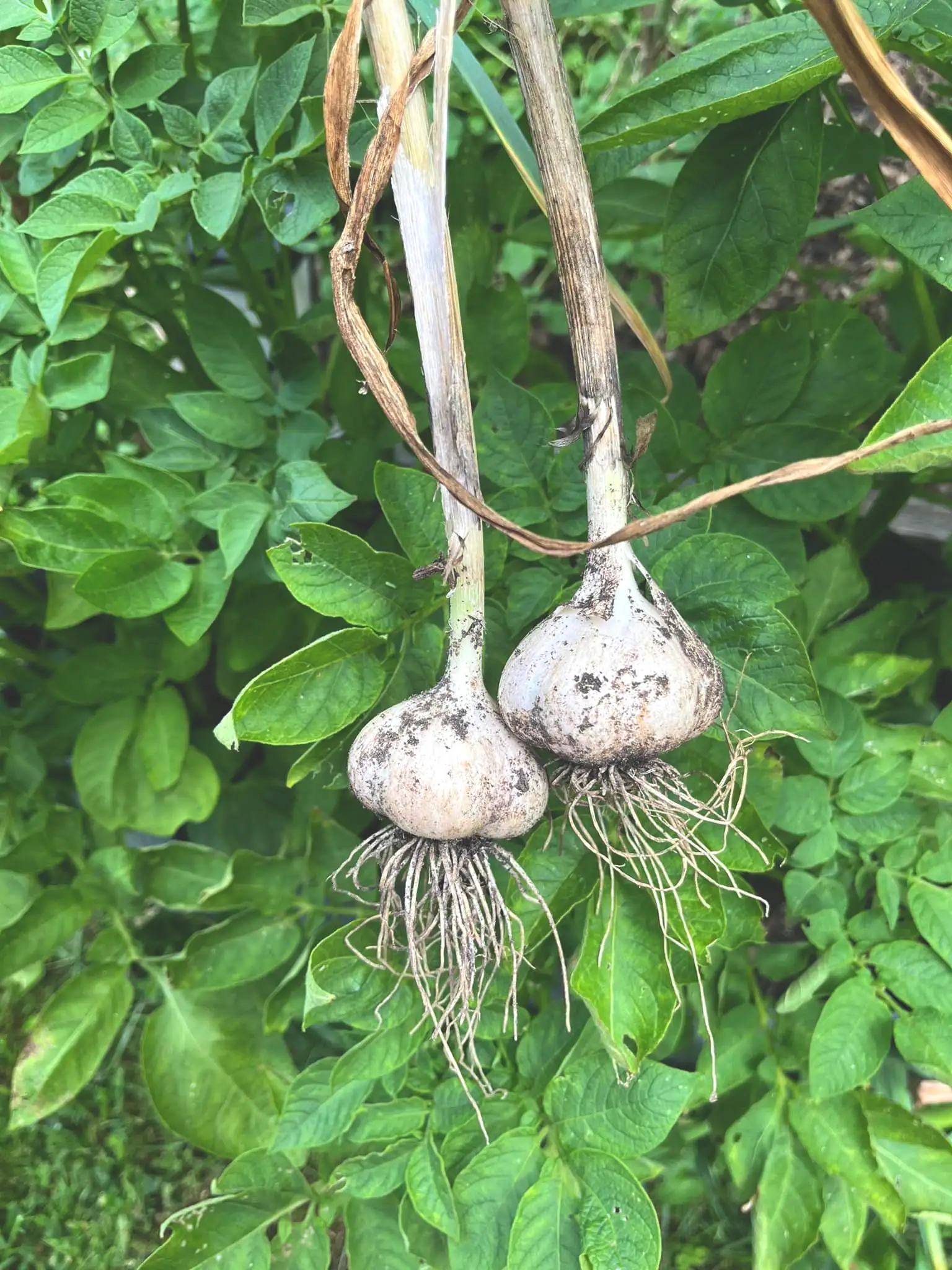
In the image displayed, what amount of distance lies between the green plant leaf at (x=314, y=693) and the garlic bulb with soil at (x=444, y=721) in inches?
0.8

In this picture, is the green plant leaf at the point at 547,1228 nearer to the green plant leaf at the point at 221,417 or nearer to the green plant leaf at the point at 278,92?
the green plant leaf at the point at 221,417

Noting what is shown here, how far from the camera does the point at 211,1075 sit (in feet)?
2.43

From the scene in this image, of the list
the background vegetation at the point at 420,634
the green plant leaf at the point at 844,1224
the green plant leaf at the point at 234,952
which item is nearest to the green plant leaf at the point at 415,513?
the background vegetation at the point at 420,634

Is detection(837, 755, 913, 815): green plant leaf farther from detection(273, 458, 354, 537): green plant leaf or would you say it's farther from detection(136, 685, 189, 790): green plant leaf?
detection(136, 685, 189, 790): green plant leaf

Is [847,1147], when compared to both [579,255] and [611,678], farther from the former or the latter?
[579,255]

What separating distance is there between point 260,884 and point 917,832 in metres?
0.55

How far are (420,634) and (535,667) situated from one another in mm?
109

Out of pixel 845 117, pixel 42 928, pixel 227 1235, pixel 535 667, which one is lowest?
pixel 227 1235

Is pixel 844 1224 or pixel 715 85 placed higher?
pixel 715 85

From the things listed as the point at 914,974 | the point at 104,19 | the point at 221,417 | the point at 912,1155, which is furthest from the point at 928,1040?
the point at 104,19

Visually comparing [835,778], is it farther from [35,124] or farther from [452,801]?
[35,124]

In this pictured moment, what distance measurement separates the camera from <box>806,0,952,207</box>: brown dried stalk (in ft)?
1.20

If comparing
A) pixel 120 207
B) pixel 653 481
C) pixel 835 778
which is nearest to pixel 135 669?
pixel 120 207

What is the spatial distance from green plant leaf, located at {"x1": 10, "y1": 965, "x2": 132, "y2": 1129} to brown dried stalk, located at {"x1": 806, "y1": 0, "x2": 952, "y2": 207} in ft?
2.76
